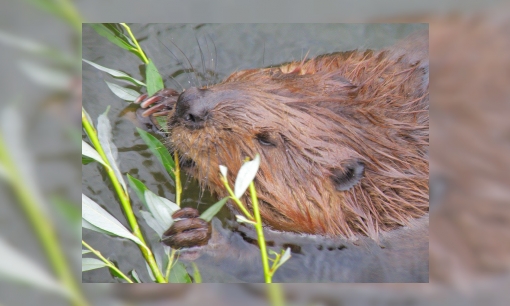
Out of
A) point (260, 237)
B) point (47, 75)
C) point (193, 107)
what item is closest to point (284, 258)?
point (260, 237)

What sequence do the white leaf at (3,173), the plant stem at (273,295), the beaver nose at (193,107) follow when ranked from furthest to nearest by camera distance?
the beaver nose at (193,107)
the plant stem at (273,295)
the white leaf at (3,173)

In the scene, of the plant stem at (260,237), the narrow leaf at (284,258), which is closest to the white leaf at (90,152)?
the plant stem at (260,237)

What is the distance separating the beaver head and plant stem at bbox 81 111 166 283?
214 mm

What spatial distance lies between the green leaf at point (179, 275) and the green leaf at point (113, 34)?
2.23 feet

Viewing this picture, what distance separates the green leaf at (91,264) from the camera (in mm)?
1517

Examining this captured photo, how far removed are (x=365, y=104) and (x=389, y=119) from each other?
9 centimetres

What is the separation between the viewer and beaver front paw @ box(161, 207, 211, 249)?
1.54 meters

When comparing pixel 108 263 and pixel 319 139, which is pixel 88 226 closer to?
pixel 108 263

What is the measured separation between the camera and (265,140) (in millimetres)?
1677

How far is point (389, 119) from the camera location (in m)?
1.62

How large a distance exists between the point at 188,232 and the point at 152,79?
483 mm

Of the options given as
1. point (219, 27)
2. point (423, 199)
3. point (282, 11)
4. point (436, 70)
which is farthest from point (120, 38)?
point (423, 199)

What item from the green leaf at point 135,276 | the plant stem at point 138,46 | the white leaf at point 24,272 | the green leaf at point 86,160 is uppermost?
the plant stem at point 138,46

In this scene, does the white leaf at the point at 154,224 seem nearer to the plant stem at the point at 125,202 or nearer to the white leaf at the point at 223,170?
the plant stem at the point at 125,202
